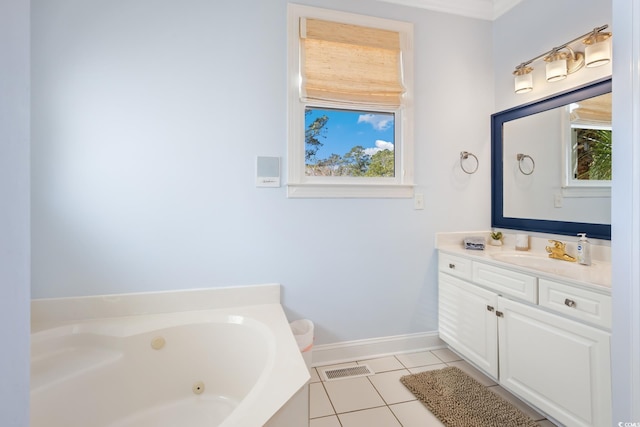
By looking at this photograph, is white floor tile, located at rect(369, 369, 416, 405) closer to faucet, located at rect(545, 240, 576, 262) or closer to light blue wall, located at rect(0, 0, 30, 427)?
faucet, located at rect(545, 240, 576, 262)

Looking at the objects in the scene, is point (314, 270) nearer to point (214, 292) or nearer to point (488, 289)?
point (214, 292)

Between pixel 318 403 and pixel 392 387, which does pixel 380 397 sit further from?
pixel 318 403

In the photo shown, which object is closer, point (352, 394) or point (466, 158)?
point (352, 394)

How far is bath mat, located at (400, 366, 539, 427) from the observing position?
1596 mm

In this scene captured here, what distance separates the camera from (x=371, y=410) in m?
1.71

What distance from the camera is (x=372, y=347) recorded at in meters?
2.29

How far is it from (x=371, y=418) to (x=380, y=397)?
197mm

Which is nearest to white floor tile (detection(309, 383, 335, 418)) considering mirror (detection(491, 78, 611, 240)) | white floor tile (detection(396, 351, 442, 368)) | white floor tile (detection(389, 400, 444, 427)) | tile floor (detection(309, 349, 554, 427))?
tile floor (detection(309, 349, 554, 427))

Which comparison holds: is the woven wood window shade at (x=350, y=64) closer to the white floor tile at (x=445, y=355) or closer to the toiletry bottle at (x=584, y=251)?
the toiletry bottle at (x=584, y=251)

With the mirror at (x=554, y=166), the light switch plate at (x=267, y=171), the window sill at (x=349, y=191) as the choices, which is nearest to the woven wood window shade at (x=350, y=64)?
the light switch plate at (x=267, y=171)

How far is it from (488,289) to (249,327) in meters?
1.50

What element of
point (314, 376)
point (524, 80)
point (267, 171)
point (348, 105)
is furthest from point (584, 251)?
point (267, 171)

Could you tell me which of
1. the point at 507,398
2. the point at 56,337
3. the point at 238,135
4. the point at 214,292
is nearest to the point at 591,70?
the point at 507,398

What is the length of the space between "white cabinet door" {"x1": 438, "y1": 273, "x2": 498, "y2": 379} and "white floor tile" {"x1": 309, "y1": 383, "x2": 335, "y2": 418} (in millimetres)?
1017
